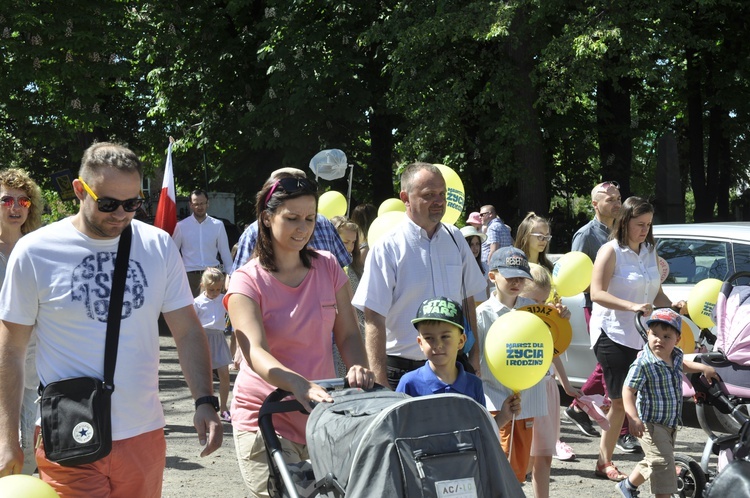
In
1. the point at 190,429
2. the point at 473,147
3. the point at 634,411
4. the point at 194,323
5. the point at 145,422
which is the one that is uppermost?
the point at 473,147

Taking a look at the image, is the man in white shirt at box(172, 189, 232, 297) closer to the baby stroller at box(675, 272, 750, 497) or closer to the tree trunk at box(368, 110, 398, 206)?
the baby stroller at box(675, 272, 750, 497)

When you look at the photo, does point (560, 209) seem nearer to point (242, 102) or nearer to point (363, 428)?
point (242, 102)

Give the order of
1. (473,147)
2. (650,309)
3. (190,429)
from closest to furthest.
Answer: (650,309) → (190,429) → (473,147)

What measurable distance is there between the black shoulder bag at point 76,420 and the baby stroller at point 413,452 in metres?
0.85

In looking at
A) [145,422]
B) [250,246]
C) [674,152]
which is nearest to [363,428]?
[145,422]

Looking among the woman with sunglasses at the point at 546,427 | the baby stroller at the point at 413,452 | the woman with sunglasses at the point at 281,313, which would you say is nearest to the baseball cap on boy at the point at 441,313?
the woman with sunglasses at the point at 281,313

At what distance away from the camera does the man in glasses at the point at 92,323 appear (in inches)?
145

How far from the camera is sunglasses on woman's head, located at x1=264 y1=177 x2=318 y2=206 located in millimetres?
4172

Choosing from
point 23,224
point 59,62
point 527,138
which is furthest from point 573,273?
point 59,62

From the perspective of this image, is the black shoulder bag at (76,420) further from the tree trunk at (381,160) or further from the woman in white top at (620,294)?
the tree trunk at (381,160)

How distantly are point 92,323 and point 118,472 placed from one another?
0.56m

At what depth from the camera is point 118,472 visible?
3.73 metres

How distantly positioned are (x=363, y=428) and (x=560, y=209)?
2342 cm

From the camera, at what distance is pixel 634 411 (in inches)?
242
